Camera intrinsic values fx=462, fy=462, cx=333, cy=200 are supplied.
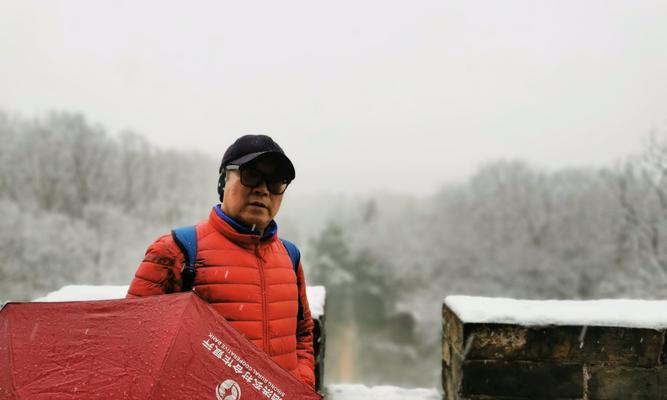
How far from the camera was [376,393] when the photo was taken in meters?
3.36

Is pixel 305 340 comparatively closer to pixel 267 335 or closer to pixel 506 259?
pixel 267 335

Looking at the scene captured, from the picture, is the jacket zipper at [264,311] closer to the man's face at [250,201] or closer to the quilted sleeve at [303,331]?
the man's face at [250,201]

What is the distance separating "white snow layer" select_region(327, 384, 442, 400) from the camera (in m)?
3.27

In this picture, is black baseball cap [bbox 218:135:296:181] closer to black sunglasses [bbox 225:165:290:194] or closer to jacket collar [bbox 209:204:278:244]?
black sunglasses [bbox 225:165:290:194]

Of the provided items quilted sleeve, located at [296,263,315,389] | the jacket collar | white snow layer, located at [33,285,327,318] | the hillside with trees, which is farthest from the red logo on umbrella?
the hillside with trees

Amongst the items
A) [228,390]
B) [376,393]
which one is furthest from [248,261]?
[376,393]

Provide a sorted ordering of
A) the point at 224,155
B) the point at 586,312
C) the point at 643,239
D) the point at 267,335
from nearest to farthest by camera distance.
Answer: the point at 267,335, the point at 224,155, the point at 586,312, the point at 643,239

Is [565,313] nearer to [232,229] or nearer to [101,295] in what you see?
[232,229]

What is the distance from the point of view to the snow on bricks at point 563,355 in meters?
2.45

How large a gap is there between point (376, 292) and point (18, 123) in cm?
2816

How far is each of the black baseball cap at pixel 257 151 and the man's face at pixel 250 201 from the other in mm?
39

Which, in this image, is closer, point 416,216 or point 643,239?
point 643,239

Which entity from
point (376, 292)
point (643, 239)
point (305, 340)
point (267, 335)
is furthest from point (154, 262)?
point (376, 292)

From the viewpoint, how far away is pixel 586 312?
A: 254 centimetres
